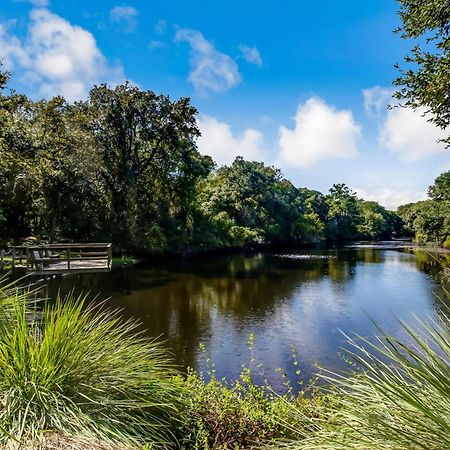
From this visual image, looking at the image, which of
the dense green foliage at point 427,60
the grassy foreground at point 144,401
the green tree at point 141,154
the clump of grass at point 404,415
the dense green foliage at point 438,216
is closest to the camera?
the clump of grass at point 404,415

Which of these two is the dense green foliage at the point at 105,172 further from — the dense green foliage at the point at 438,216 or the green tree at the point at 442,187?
the green tree at the point at 442,187

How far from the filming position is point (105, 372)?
4.19 m

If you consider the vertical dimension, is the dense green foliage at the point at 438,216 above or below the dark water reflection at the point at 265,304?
above

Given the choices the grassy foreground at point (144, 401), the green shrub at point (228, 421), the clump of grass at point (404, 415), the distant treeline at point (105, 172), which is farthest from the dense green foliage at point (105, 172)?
the clump of grass at point (404, 415)

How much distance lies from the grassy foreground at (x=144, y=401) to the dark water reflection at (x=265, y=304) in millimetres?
3094

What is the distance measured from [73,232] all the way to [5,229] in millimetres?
5620

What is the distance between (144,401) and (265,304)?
15.4 metres

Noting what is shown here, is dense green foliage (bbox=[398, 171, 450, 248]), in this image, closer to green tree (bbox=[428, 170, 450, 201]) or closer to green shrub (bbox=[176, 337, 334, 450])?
green tree (bbox=[428, 170, 450, 201])

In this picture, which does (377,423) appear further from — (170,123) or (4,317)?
(170,123)

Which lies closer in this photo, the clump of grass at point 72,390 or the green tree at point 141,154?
the clump of grass at point 72,390

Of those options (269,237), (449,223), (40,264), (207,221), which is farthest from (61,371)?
(269,237)

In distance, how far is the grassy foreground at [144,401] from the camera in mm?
2135

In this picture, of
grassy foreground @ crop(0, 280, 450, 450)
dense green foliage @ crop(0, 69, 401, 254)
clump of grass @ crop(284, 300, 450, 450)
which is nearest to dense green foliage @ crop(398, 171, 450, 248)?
dense green foliage @ crop(0, 69, 401, 254)

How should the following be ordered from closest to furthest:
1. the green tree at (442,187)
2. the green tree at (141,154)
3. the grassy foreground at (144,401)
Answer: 1. the grassy foreground at (144,401)
2. the green tree at (141,154)
3. the green tree at (442,187)
